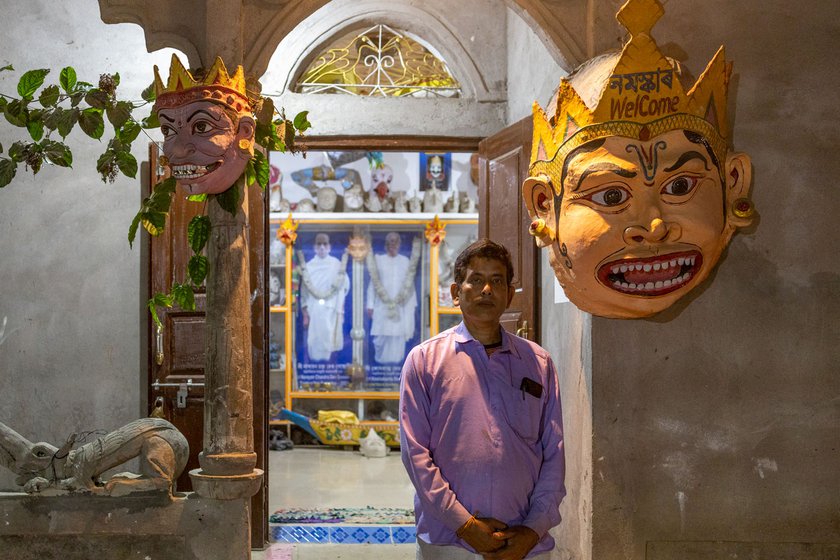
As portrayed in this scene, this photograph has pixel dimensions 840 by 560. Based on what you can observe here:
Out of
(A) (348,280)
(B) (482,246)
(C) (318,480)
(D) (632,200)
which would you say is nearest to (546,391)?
(B) (482,246)

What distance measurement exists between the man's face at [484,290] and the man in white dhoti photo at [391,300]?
23.5ft

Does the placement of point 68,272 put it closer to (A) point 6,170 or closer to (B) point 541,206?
(A) point 6,170

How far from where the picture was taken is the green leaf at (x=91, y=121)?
3.73m

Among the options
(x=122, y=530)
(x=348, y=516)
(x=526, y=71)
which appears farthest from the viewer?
(x=348, y=516)

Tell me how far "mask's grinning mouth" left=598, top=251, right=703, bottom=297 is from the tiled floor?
2641 millimetres

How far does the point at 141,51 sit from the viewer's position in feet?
18.1

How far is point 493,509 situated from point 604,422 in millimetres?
1448

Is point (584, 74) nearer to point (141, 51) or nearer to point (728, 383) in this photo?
point (728, 383)

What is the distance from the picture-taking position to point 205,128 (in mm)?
3535

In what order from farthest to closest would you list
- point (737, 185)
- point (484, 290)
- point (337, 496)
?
point (337, 496) → point (737, 185) → point (484, 290)

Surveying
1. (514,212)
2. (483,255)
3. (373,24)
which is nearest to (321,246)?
(373,24)

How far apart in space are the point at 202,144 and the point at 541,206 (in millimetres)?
1356

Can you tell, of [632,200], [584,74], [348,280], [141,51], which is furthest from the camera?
[348,280]

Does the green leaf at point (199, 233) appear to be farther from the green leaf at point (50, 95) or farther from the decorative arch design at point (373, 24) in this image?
the decorative arch design at point (373, 24)
